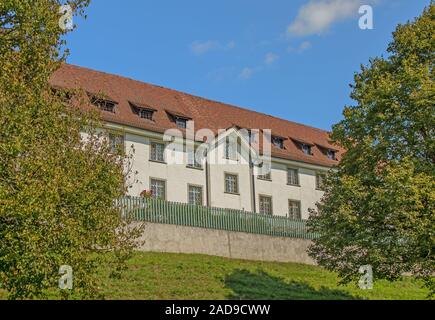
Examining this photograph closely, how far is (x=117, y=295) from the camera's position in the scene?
77.9 ft

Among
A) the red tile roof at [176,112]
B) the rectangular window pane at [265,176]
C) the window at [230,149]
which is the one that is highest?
the red tile roof at [176,112]

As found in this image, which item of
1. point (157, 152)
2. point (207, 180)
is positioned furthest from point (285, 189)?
point (157, 152)

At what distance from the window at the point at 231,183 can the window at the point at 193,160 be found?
2.52m

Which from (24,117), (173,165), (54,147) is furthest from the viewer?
(173,165)

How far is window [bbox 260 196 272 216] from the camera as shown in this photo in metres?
46.5

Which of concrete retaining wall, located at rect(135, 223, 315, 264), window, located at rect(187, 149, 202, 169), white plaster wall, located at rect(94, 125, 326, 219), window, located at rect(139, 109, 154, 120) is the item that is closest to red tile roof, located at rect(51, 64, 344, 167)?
window, located at rect(139, 109, 154, 120)

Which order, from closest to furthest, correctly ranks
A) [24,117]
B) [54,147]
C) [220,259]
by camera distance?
1. [24,117]
2. [54,147]
3. [220,259]

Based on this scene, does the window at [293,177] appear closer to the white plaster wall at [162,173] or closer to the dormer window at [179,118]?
the white plaster wall at [162,173]

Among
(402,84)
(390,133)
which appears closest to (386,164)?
(390,133)

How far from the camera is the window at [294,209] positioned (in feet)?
159

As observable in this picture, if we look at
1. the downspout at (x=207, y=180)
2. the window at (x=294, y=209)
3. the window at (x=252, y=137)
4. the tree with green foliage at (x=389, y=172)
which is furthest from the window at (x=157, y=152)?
the tree with green foliage at (x=389, y=172)

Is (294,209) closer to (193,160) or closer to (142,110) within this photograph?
(193,160)
